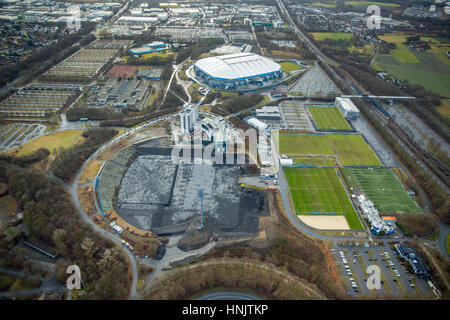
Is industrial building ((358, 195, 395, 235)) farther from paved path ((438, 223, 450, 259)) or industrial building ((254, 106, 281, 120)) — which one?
industrial building ((254, 106, 281, 120))

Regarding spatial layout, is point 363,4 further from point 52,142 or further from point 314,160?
point 52,142

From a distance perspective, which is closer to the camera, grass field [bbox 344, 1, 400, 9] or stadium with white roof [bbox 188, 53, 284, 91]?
stadium with white roof [bbox 188, 53, 284, 91]

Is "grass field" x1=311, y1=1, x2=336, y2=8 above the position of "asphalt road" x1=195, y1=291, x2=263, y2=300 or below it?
above

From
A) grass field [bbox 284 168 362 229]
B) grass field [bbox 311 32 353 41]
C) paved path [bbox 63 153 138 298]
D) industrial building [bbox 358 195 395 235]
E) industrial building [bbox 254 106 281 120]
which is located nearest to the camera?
paved path [bbox 63 153 138 298]

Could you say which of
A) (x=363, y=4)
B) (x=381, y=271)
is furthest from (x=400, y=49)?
(x=381, y=271)

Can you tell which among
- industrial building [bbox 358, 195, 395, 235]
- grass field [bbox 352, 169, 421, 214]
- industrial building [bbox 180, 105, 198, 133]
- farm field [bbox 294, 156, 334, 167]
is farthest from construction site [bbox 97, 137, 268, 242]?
grass field [bbox 352, 169, 421, 214]

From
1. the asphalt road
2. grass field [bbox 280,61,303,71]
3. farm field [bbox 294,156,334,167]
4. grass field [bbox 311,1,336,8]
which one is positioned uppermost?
grass field [bbox 311,1,336,8]

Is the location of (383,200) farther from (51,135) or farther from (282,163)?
(51,135)
